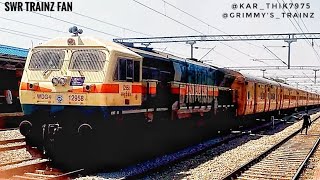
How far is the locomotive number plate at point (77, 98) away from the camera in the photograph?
1011cm

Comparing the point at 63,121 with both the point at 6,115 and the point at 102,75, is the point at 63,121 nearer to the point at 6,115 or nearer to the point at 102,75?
the point at 102,75

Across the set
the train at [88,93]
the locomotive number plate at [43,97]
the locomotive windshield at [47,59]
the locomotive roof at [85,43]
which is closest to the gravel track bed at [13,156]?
the train at [88,93]

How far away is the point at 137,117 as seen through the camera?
11602mm

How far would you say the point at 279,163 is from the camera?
12898 millimetres

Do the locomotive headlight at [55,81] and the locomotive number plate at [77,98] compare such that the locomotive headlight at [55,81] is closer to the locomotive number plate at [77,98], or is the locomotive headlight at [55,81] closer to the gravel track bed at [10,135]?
the locomotive number plate at [77,98]

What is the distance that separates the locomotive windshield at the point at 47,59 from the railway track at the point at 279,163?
5.03 meters

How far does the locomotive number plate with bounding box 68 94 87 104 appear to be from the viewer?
10.1 m

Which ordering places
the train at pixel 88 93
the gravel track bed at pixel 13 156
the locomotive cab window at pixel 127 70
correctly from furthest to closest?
the gravel track bed at pixel 13 156, the locomotive cab window at pixel 127 70, the train at pixel 88 93

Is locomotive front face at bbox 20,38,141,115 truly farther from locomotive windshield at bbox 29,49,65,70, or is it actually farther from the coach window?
the coach window

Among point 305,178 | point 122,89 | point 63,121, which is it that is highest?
point 122,89

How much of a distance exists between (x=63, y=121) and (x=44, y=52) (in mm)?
2025

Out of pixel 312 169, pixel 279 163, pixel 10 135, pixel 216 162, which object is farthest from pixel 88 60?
pixel 10 135

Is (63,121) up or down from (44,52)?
down

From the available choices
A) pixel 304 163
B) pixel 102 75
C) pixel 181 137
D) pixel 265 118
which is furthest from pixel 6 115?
pixel 265 118
